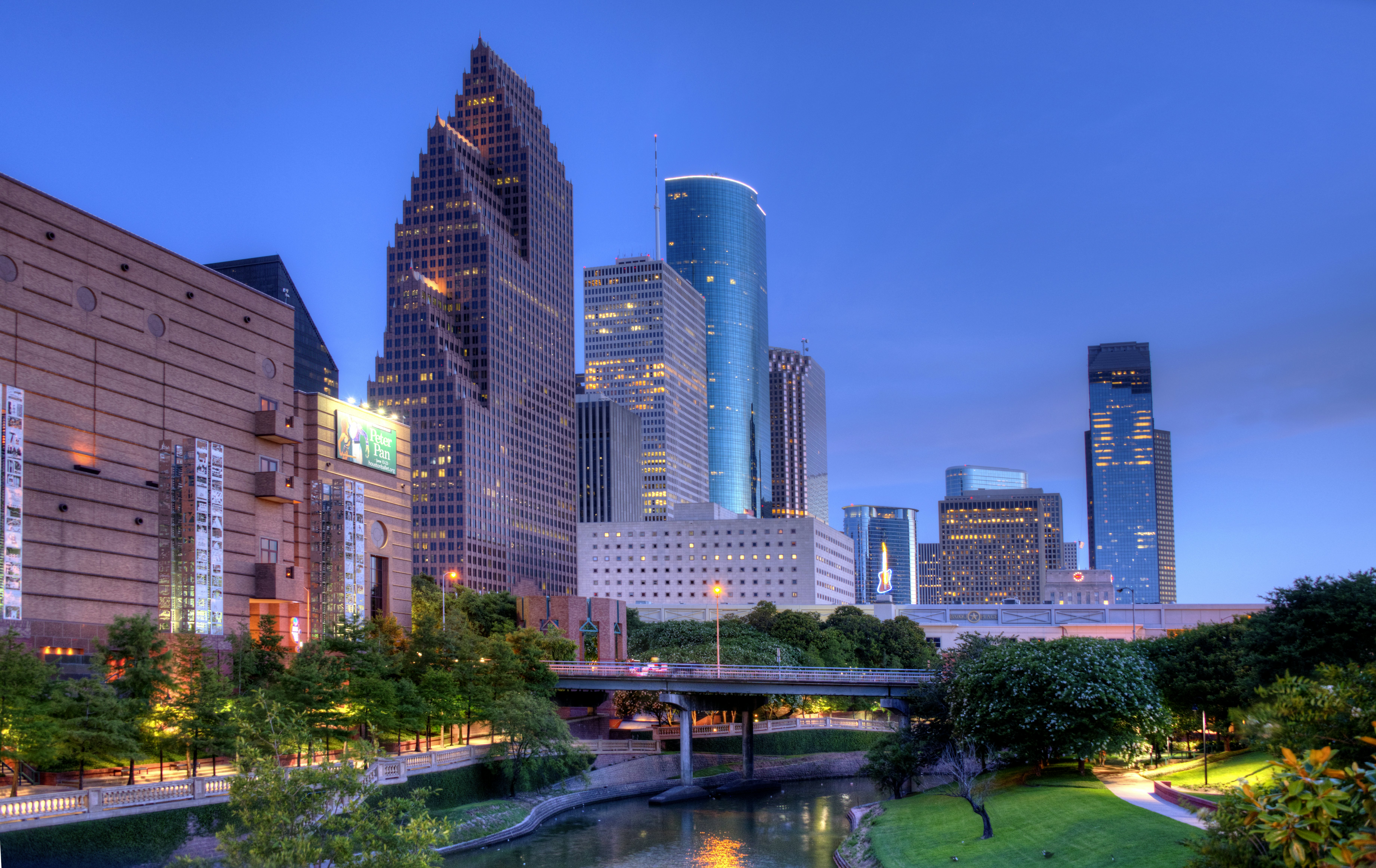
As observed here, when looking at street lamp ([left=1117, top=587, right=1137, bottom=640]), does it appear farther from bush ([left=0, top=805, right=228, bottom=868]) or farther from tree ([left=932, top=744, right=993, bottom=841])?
bush ([left=0, top=805, right=228, bottom=868])

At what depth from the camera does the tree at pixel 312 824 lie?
3334 cm

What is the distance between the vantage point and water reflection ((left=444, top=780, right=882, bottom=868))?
67.4 m

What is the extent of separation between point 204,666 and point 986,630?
130137 millimetres

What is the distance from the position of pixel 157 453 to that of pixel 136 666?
23.4 m

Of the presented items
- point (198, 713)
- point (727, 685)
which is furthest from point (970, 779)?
point (198, 713)

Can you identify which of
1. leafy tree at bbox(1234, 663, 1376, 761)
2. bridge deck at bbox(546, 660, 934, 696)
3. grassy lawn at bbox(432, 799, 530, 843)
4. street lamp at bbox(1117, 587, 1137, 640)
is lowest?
grassy lawn at bbox(432, 799, 530, 843)

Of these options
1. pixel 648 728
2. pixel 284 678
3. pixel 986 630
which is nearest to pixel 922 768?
pixel 648 728

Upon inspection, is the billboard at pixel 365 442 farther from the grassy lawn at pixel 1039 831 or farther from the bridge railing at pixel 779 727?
the grassy lawn at pixel 1039 831

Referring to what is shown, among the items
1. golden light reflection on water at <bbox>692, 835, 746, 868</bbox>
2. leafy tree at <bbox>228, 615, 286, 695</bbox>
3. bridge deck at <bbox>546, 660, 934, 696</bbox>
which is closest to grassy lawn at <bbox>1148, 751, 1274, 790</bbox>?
golden light reflection on water at <bbox>692, 835, 746, 868</bbox>

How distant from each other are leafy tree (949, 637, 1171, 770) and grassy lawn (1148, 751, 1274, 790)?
9.43 ft

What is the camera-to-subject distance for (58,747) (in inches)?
2112

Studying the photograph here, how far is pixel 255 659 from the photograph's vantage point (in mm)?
78188

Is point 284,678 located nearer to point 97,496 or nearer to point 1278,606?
point 97,496

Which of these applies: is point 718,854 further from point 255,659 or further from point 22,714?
point 22,714
